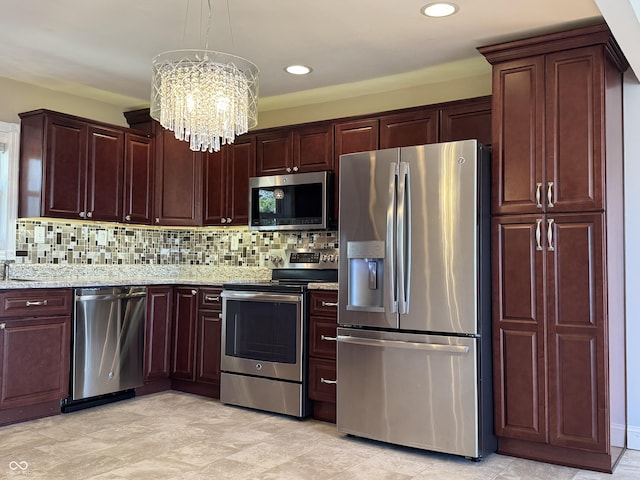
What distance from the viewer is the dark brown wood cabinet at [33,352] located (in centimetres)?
370

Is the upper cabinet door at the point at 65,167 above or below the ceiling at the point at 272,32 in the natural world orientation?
below

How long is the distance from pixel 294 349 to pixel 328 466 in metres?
1.08

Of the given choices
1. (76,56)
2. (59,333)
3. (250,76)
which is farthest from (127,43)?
(59,333)

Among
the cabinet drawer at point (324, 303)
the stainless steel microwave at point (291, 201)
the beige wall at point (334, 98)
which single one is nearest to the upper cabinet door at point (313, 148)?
the stainless steel microwave at point (291, 201)

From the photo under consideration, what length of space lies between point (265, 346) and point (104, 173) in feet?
6.31

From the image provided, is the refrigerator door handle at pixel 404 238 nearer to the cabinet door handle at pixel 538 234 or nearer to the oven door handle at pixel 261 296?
the cabinet door handle at pixel 538 234

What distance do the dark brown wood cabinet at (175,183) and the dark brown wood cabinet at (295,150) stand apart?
2.10 ft

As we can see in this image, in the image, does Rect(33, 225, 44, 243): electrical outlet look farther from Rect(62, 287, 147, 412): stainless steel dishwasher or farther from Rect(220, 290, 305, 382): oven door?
Rect(220, 290, 305, 382): oven door

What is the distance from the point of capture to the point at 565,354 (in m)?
3.12

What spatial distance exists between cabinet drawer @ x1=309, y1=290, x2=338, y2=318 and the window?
89.1 inches

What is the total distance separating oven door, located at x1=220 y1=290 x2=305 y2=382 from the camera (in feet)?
13.2

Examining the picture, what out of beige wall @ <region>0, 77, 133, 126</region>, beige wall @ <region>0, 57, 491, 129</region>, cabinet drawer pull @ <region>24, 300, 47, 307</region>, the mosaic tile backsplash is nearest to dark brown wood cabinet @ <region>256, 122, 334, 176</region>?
beige wall @ <region>0, 57, 491, 129</region>

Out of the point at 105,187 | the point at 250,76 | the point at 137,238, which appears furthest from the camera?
the point at 137,238

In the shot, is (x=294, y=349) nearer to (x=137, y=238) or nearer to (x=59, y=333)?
(x=59, y=333)
